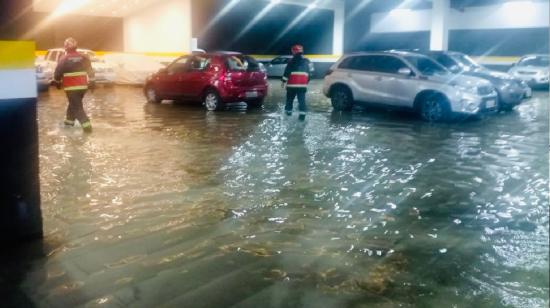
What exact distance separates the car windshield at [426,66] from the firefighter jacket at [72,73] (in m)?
7.39

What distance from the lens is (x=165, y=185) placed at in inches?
276

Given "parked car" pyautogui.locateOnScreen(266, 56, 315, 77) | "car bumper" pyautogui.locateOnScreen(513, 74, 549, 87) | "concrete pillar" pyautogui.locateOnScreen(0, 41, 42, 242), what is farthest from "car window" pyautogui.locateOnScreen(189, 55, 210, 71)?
"parked car" pyautogui.locateOnScreen(266, 56, 315, 77)

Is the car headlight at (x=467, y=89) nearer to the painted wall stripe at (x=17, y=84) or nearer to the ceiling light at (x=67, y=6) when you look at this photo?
the painted wall stripe at (x=17, y=84)

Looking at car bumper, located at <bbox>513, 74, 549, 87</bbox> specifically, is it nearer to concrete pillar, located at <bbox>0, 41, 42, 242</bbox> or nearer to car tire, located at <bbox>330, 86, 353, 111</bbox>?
car tire, located at <bbox>330, 86, 353, 111</bbox>

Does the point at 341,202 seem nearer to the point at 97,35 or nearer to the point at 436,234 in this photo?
the point at 436,234

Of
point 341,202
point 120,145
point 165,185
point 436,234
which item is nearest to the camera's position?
point 436,234

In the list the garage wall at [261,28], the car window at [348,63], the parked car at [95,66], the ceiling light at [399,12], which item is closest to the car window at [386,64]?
the car window at [348,63]

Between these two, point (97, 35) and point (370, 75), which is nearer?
point (370, 75)

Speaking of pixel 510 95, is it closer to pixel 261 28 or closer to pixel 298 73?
pixel 298 73

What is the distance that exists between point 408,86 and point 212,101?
501cm

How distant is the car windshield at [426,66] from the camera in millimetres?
13523

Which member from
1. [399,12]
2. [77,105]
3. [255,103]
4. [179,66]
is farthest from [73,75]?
[399,12]

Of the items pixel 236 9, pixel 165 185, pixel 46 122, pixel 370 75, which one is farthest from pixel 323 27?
pixel 165 185

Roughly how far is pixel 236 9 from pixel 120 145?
21.4m
